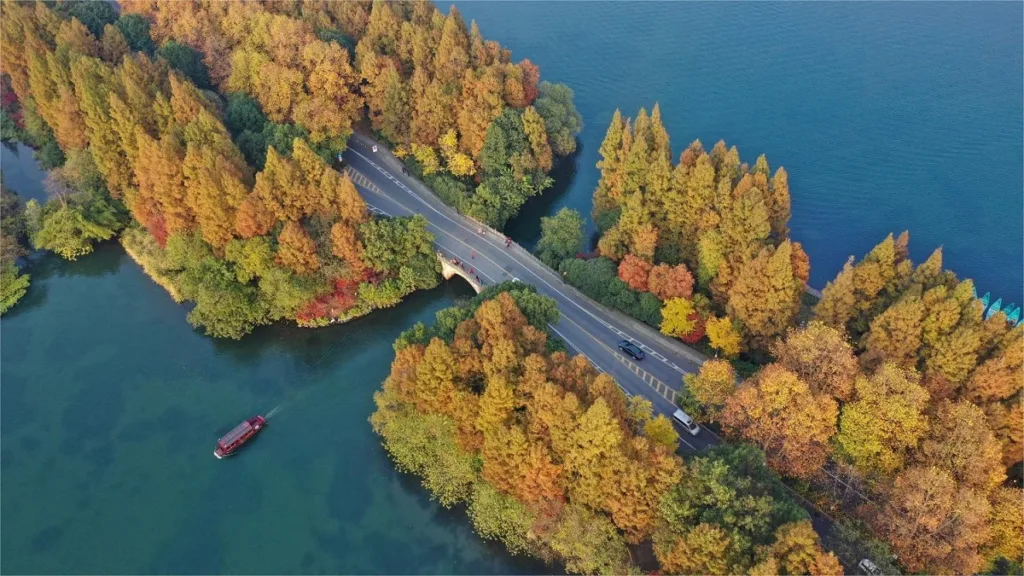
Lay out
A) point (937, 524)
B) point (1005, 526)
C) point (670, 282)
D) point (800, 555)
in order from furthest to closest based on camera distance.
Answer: point (670, 282) → point (1005, 526) → point (937, 524) → point (800, 555)

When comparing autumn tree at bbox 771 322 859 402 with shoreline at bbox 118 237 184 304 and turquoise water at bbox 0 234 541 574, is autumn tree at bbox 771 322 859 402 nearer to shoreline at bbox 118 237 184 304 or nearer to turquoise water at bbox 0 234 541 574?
turquoise water at bbox 0 234 541 574

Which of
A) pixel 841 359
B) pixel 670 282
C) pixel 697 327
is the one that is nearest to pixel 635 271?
pixel 670 282

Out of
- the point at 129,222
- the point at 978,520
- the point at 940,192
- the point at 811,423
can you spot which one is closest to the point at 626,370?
the point at 811,423

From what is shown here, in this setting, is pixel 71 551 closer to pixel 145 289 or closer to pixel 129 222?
pixel 145 289

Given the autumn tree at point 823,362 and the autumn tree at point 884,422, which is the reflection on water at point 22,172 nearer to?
the autumn tree at point 823,362

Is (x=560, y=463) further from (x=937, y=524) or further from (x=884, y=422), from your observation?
(x=937, y=524)

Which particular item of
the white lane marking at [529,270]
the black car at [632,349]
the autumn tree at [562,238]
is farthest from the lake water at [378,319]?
the black car at [632,349]

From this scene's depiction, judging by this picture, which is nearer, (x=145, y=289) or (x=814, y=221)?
(x=145, y=289)
